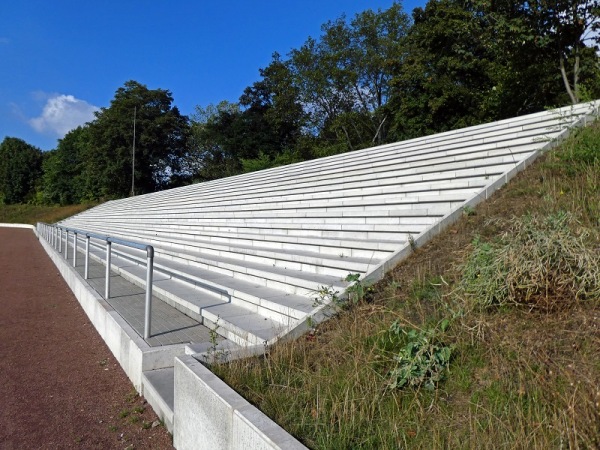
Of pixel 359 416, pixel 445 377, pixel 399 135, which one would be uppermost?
pixel 399 135

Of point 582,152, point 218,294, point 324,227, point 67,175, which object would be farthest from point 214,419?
point 67,175

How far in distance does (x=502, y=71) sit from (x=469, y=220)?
54.8 ft

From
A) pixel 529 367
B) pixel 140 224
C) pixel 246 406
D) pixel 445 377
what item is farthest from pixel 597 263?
pixel 140 224

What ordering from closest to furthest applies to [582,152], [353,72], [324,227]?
[582,152]
[324,227]
[353,72]

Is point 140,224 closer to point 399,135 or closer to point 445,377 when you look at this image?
point 399,135

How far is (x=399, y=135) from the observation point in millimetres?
24828

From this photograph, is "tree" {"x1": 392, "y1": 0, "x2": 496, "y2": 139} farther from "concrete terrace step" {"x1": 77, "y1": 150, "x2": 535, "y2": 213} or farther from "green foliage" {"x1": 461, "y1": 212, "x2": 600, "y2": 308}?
"green foliage" {"x1": 461, "y1": 212, "x2": 600, "y2": 308}

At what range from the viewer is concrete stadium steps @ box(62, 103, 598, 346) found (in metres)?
5.57

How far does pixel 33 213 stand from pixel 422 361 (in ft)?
216

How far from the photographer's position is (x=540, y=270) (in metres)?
3.02

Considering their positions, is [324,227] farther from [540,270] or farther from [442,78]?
[442,78]

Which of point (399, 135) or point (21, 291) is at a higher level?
point (399, 135)

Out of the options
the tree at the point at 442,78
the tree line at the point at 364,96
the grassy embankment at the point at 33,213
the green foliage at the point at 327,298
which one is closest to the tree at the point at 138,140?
the tree line at the point at 364,96

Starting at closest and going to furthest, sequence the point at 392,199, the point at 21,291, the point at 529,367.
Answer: the point at 529,367 → the point at 392,199 → the point at 21,291
